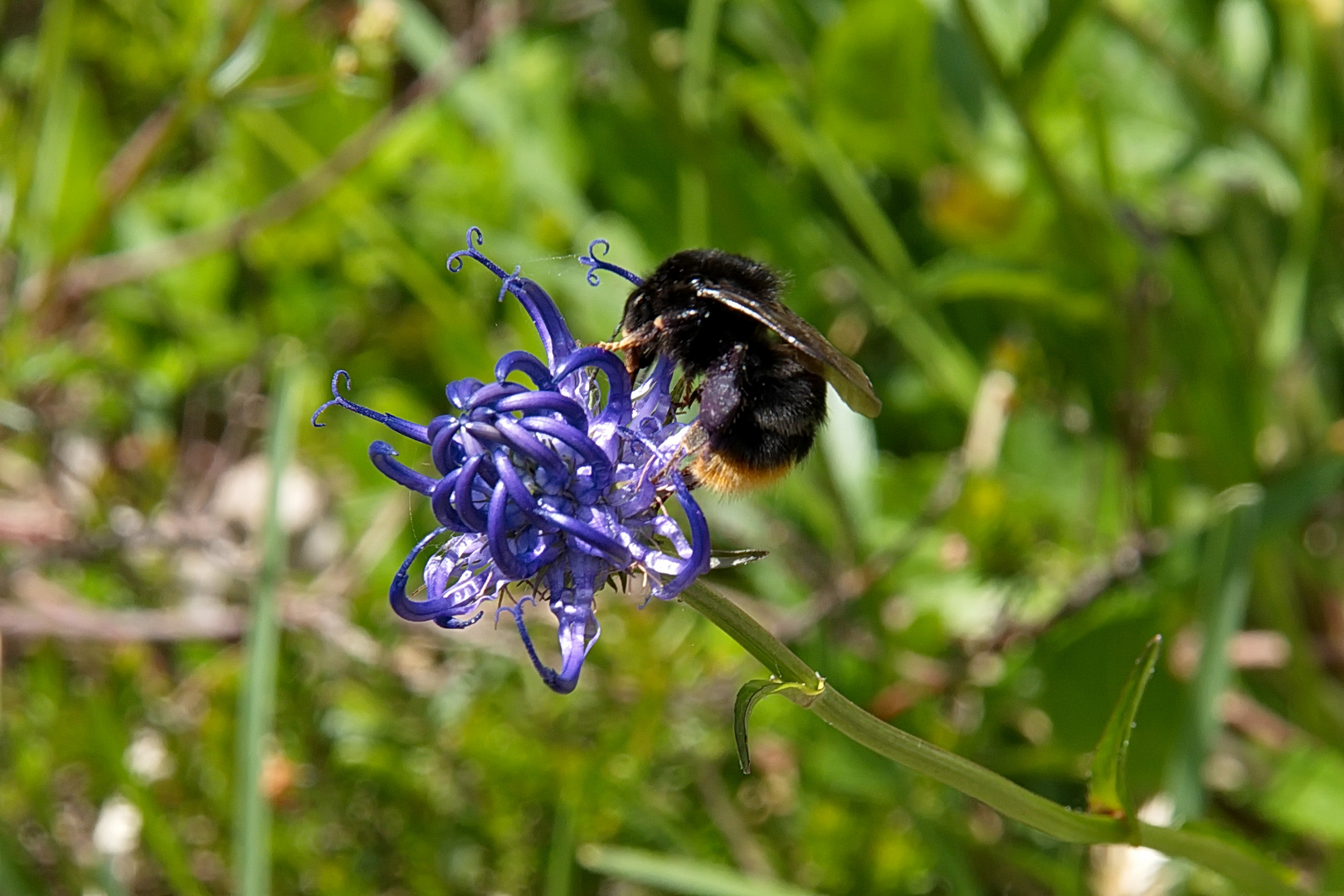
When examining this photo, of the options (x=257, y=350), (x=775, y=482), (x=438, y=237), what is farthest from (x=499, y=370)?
(x=257, y=350)

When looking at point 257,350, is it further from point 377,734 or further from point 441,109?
point 377,734

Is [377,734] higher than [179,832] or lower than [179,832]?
higher

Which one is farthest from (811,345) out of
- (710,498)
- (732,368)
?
(710,498)

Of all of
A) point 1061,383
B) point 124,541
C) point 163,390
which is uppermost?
point 1061,383

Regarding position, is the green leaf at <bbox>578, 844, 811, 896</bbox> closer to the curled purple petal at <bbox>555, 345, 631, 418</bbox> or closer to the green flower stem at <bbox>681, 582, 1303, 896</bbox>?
the green flower stem at <bbox>681, 582, 1303, 896</bbox>

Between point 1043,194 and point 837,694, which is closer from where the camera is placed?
point 837,694

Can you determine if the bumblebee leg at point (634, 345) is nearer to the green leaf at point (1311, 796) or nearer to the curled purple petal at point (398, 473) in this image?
the curled purple petal at point (398, 473)
